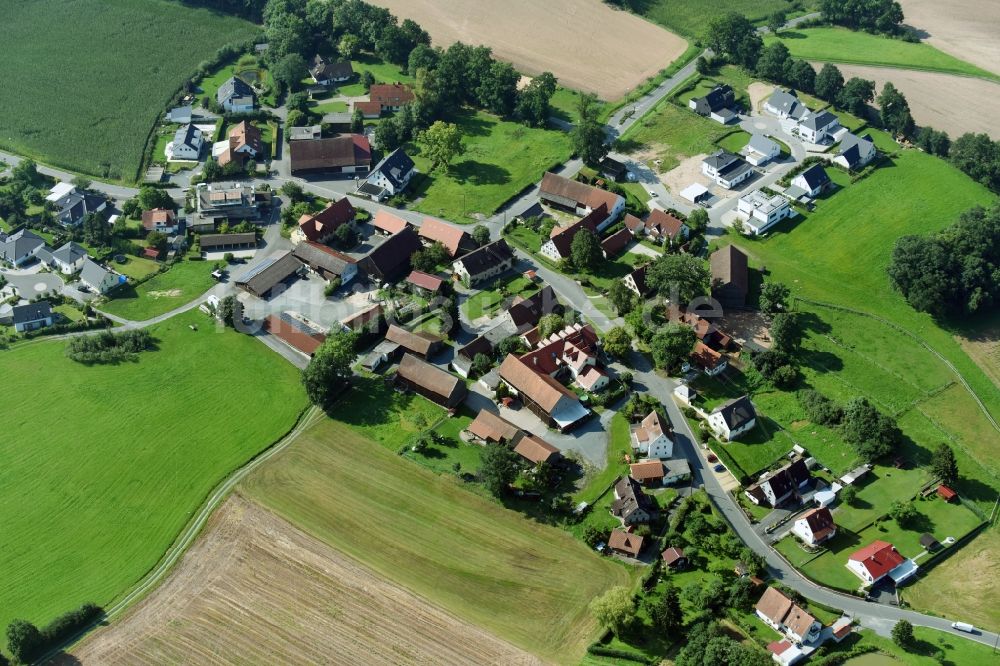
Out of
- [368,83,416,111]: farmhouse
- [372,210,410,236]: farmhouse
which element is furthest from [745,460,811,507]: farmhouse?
[368,83,416,111]: farmhouse

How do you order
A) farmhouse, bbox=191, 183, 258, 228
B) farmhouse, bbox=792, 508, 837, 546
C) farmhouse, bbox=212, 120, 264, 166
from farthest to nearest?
farmhouse, bbox=212, 120, 264, 166 → farmhouse, bbox=191, 183, 258, 228 → farmhouse, bbox=792, 508, 837, 546

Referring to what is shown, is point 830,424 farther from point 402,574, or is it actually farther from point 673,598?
point 402,574

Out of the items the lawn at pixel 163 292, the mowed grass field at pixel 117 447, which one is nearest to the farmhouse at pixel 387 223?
the lawn at pixel 163 292

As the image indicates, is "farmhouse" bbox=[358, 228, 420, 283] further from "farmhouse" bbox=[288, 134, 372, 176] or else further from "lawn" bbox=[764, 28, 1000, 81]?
"lawn" bbox=[764, 28, 1000, 81]

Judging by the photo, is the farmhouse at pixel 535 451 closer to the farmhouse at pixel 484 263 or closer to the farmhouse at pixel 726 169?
the farmhouse at pixel 484 263

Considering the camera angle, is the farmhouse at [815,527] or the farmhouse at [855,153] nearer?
the farmhouse at [815,527]

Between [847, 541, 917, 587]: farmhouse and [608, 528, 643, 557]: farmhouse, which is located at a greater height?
[847, 541, 917, 587]: farmhouse

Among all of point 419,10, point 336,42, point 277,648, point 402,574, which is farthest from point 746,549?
point 419,10
